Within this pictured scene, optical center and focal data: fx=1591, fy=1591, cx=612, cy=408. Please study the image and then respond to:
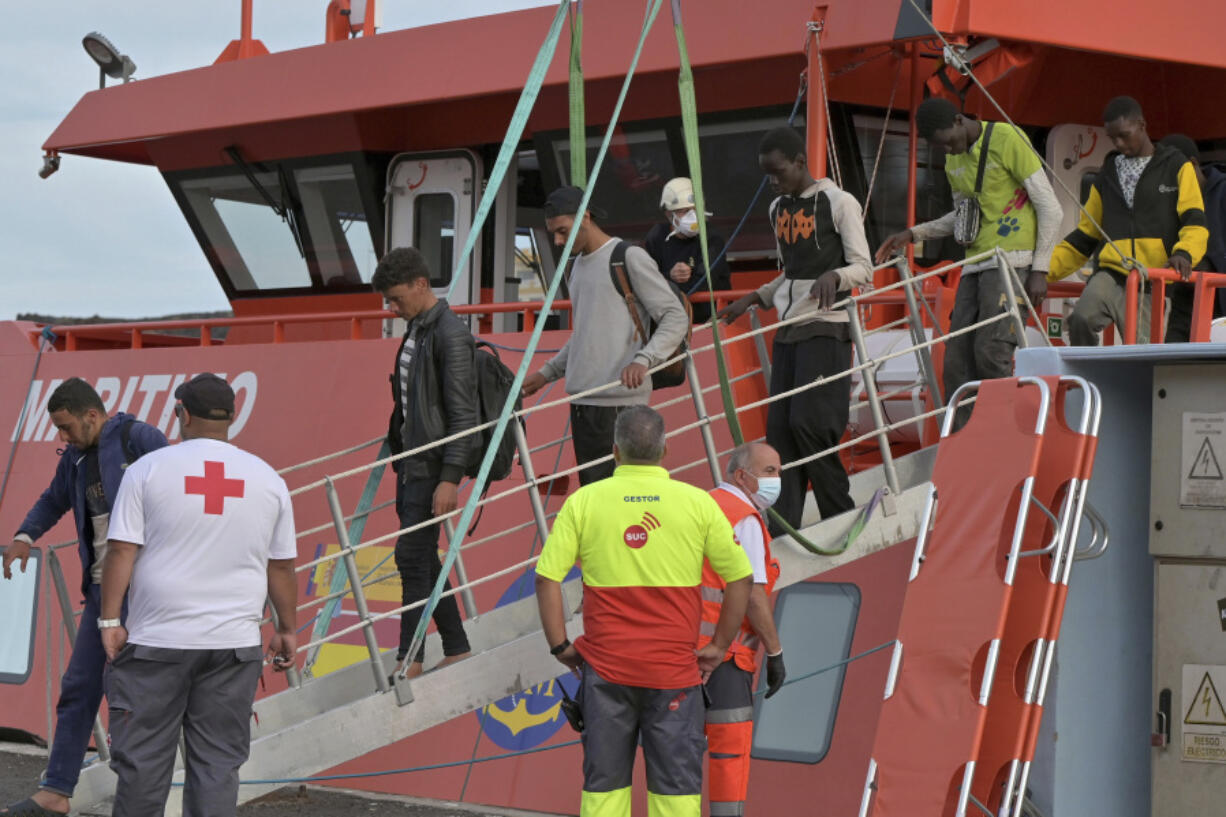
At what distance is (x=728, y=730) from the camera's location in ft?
18.9

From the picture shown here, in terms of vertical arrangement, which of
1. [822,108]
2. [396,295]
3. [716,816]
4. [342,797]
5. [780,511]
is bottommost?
[342,797]

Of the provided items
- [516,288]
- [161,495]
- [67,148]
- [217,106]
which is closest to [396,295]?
[161,495]

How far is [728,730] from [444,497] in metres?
1.48

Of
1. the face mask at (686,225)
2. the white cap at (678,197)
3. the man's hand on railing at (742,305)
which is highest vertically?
the white cap at (678,197)

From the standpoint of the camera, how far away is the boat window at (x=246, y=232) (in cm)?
1310

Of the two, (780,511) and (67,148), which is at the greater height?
(67,148)

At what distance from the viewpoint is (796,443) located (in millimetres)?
6871

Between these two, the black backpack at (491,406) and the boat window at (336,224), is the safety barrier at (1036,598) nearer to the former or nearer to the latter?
the black backpack at (491,406)

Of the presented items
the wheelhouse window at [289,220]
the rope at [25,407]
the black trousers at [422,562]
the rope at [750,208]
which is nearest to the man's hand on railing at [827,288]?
the rope at [750,208]

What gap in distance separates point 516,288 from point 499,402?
18.7 ft

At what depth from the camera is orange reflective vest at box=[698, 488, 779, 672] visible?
5734 mm

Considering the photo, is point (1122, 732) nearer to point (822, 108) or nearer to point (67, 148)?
point (822, 108)

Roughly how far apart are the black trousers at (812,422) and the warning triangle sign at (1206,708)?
1.66 meters

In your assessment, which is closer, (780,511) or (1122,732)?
(1122,732)
